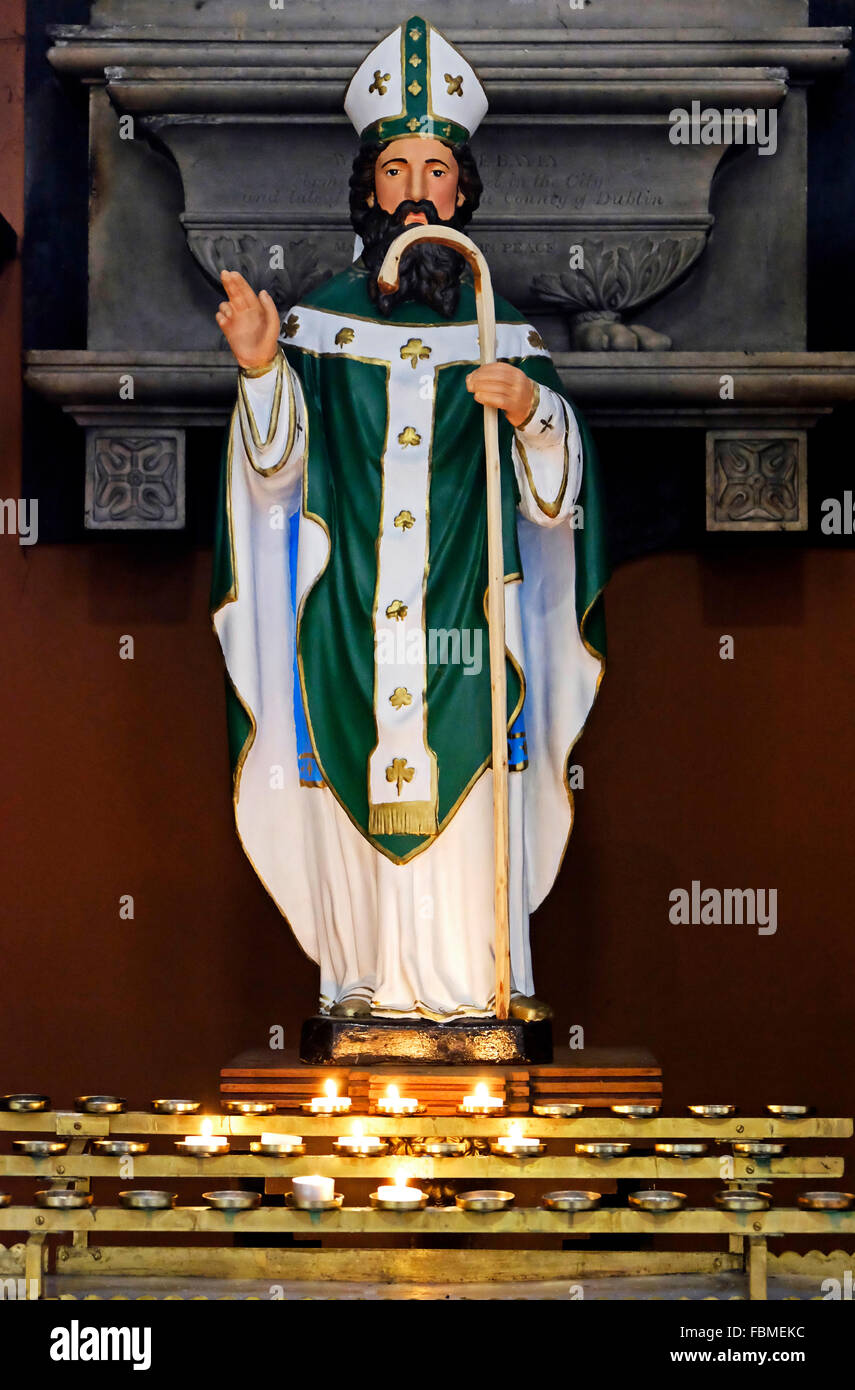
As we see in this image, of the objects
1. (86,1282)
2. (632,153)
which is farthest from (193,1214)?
(632,153)

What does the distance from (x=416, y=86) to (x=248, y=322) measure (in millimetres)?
713

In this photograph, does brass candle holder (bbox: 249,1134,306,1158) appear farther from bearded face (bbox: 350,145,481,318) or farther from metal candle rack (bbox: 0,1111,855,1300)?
bearded face (bbox: 350,145,481,318)

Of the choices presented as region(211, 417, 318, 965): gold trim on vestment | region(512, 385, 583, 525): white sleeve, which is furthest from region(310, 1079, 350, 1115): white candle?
region(512, 385, 583, 525): white sleeve

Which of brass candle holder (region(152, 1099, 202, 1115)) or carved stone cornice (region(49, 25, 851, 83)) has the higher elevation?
carved stone cornice (region(49, 25, 851, 83))

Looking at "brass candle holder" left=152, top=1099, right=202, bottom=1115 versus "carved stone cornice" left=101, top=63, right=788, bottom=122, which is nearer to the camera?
"brass candle holder" left=152, top=1099, right=202, bottom=1115

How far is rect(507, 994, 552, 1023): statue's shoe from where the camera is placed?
169 inches

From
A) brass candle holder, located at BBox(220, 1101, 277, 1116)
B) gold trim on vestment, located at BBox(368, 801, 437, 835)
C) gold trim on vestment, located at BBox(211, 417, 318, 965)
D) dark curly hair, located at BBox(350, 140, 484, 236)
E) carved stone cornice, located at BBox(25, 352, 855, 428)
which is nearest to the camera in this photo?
brass candle holder, located at BBox(220, 1101, 277, 1116)

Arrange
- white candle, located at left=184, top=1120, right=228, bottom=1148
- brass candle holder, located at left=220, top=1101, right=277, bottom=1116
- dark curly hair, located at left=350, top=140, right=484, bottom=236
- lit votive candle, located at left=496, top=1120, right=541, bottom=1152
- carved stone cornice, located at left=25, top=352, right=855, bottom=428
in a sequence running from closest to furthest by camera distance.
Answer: lit votive candle, located at left=496, top=1120, right=541, bottom=1152, white candle, located at left=184, top=1120, right=228, bottom=1148, brass candle holder, located at left=220, top=1101, right=277, bottom=1116, dark curly hair, located at left=350, top=140, right=484, bottom=236, carved stone cornice, located at left=25, top=352, right=855, bottom=428

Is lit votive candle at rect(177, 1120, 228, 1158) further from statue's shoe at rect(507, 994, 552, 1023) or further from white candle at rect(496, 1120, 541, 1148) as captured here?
statue's shoe at rect(507, 994, 552, 1023)

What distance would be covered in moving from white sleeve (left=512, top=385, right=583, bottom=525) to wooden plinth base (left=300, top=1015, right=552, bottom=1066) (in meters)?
1.06

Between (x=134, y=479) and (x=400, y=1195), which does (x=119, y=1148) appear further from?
(x=134, y=479)

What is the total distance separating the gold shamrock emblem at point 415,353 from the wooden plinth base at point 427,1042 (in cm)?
139

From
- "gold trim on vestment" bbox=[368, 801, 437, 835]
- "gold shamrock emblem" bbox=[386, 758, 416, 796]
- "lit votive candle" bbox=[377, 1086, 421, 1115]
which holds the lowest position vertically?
"lit votive candle" bbox=[377, 1086, 421, 1115]

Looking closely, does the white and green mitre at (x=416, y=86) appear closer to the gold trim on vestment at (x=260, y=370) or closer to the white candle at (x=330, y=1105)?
the gold trim on vestment at (x=260, y=370)
